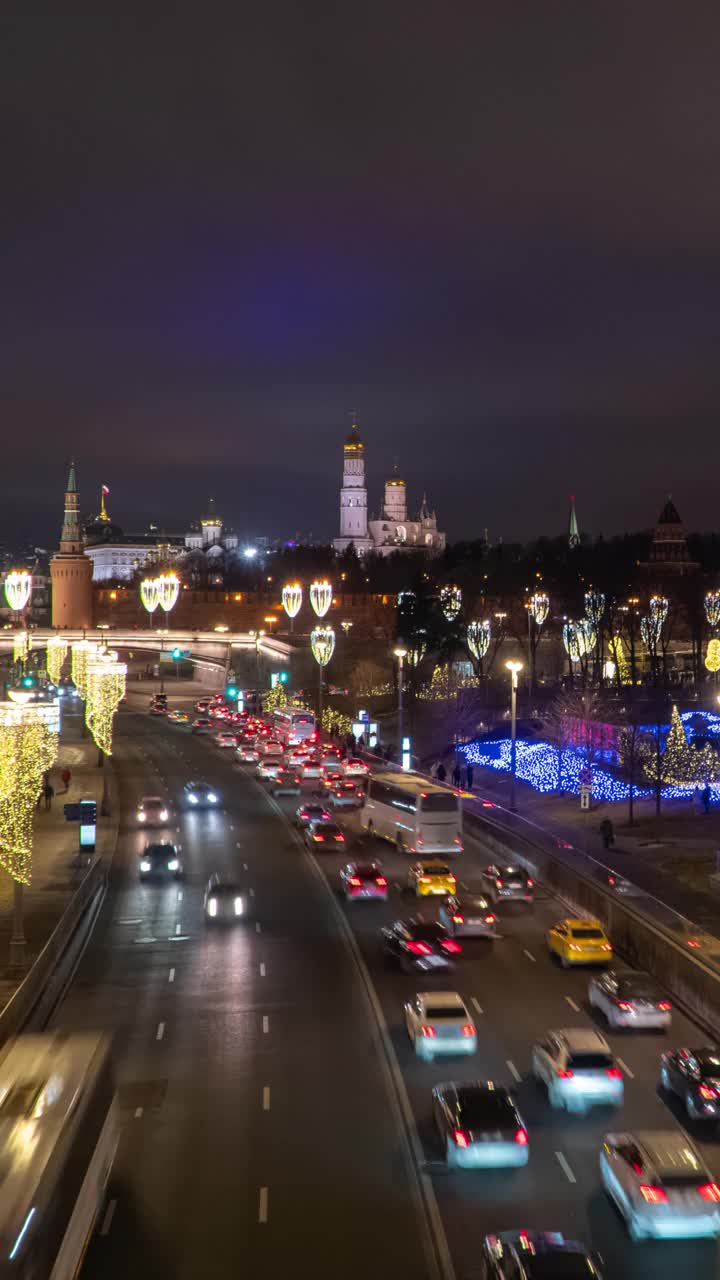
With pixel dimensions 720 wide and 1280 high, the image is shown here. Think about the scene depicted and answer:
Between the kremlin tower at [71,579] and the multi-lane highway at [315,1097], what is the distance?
130m

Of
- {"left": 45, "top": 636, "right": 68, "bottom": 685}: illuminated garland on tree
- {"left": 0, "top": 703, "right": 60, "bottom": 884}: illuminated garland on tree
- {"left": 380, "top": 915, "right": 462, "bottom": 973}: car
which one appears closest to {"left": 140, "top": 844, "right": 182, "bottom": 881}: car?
{"left": 0, "top": 703, "right": 60, "bottom": 884}: illuminated garland on tree

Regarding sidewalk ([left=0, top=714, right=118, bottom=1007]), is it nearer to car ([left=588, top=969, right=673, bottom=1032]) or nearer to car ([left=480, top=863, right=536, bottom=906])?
car ([left=480, top=863, right=536, bottom=906])

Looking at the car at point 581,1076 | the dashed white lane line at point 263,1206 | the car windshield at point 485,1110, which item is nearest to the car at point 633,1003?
the car at point 581,1076

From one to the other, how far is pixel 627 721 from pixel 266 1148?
127ft

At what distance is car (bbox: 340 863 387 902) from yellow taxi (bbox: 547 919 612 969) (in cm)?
707

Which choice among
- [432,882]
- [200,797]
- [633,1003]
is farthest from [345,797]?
[633,1003]

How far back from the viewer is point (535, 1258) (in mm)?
12477

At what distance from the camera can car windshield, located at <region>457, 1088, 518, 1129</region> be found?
639 inches

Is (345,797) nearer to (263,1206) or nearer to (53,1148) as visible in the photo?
(263,1206)

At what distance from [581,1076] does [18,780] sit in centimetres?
1982

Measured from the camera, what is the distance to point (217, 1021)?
2231cm

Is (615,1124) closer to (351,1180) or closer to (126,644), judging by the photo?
(351,1180)

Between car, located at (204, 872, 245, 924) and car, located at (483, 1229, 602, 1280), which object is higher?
car, located at (483, 1229, 602, 1280)

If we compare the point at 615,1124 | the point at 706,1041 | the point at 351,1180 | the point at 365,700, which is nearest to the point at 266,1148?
the point at 351,1180
